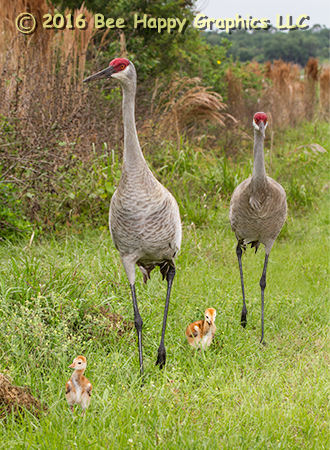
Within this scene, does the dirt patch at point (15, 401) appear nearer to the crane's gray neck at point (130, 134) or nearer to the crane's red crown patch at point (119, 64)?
the crane's gray neck at point (130, 134)

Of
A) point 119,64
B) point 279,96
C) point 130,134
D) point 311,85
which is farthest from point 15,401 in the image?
point 311,85

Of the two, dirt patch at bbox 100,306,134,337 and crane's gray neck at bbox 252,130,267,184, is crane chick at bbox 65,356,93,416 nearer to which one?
dirt patch at bbox 100,306,134,337

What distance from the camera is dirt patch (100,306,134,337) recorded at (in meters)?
3.77

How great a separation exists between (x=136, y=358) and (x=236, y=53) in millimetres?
29971

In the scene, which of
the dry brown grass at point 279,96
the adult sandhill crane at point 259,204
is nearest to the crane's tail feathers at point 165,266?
the adult sandhill crane at point 259,204

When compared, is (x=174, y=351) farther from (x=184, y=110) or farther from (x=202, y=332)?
(x=184, y=110)

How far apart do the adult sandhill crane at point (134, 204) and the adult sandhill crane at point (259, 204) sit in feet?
3.05

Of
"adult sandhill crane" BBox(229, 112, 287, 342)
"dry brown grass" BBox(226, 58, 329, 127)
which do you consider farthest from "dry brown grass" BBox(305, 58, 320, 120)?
"adult sandhill crane" BBox(229, 112, 287, 342)

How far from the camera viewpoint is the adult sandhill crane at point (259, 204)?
3936mm

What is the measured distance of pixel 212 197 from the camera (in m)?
6.82

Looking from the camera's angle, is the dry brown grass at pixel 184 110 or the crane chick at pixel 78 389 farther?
the dry brown grass at pixel 184 110

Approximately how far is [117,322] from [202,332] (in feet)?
2.47

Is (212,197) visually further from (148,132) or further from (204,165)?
(148,132)

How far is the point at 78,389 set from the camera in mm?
2635
